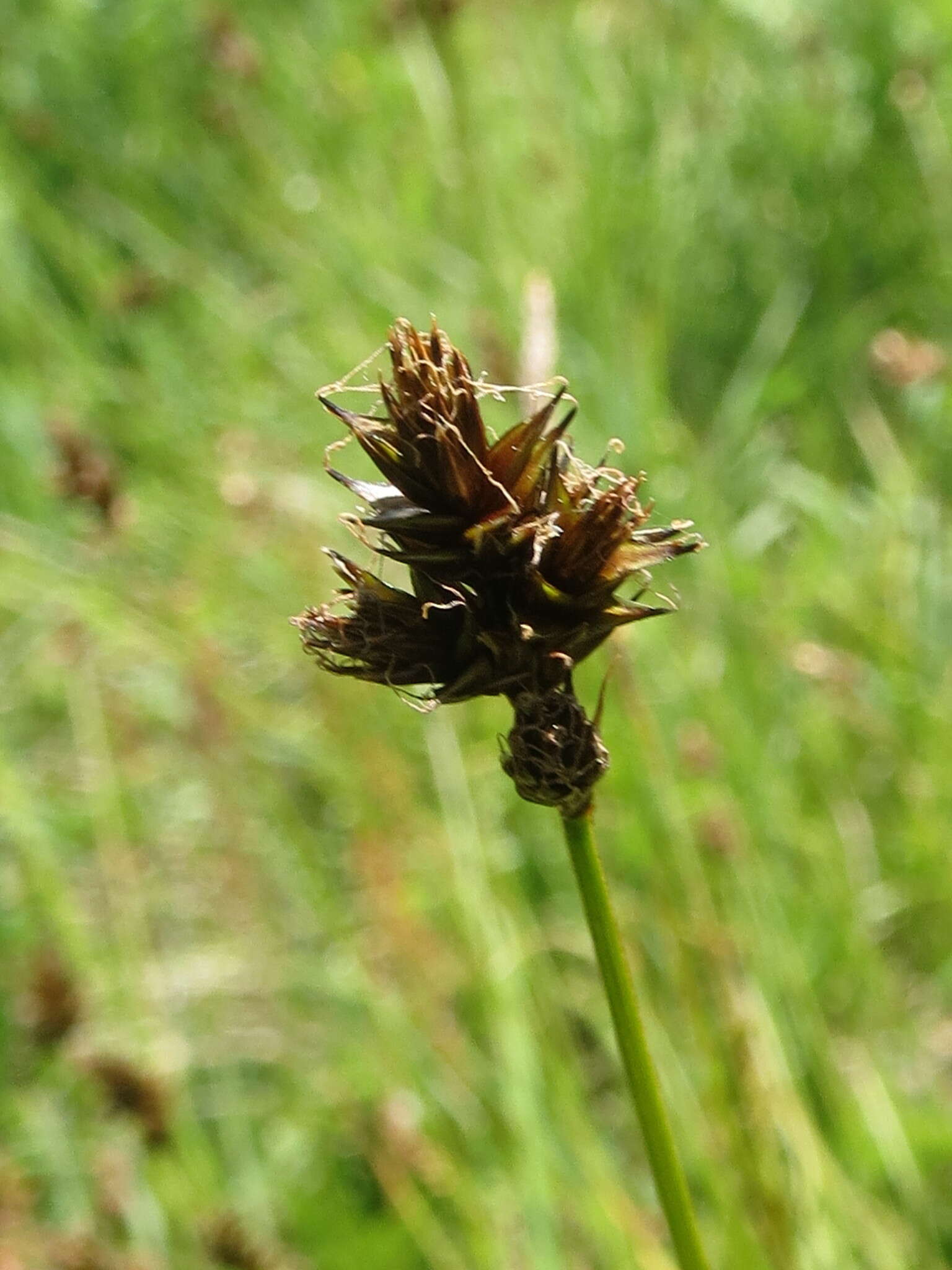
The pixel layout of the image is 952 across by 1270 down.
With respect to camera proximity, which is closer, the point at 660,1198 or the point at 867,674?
the point at 660,1198

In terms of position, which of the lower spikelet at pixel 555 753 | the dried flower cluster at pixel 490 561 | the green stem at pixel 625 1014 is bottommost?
the green stem at pixel 625 1014

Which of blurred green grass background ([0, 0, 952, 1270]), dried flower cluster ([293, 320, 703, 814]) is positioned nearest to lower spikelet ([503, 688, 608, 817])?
dried flower cluster ([293, 320, 703, 814])

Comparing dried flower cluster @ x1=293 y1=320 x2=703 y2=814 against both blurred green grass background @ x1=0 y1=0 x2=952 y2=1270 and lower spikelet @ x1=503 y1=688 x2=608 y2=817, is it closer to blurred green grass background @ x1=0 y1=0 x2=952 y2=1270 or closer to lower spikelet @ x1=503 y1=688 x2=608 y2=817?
lower spikelet @ x1=503 y1=688 x2=608 y2=817

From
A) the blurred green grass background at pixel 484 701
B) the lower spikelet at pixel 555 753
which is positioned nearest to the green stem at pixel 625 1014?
the lower spikelet at pixel 555 753

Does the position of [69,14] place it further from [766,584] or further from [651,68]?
[766,584]

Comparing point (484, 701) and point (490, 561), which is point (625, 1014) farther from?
point (484, 701)

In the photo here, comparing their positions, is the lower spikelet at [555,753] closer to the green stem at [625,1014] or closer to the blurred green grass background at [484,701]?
the green stem at [625,1014]

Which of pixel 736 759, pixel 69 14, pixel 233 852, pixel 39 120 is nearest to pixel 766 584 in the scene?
pixel 736 759
